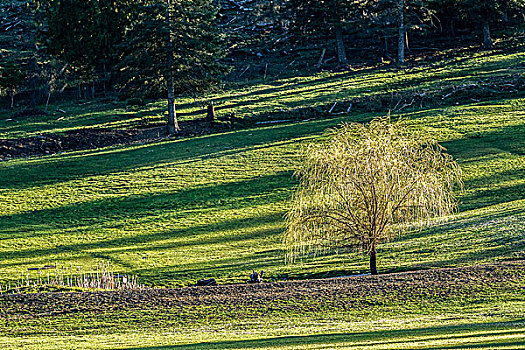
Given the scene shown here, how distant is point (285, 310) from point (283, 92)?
45927 mm

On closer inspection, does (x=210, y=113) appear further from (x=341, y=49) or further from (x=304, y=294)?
(x=304, y=294)

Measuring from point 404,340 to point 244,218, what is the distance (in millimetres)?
21196

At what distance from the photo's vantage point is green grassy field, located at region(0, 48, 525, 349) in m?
17.6

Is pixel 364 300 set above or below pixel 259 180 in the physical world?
below

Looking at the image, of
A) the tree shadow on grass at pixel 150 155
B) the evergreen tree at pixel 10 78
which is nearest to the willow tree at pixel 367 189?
the tree shadow on grass at pixel 150 155

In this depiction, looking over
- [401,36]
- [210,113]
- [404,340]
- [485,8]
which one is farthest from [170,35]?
[404,340]

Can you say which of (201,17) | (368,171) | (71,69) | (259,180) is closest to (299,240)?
(368,171)

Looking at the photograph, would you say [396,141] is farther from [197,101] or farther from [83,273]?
[197,101]

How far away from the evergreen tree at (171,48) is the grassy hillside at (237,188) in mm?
5121

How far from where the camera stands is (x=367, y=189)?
23.5 meters

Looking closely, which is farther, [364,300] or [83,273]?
[83,273]

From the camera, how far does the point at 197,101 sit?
66125mm

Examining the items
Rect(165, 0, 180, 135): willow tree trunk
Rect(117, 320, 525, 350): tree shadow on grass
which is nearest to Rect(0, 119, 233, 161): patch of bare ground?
Rect(165, 0, 180, 135): willow tree trunk

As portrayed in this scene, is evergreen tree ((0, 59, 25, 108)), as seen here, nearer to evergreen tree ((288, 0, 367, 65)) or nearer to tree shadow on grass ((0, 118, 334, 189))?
tree shadow on grass ((0, 118, 334, 189))
